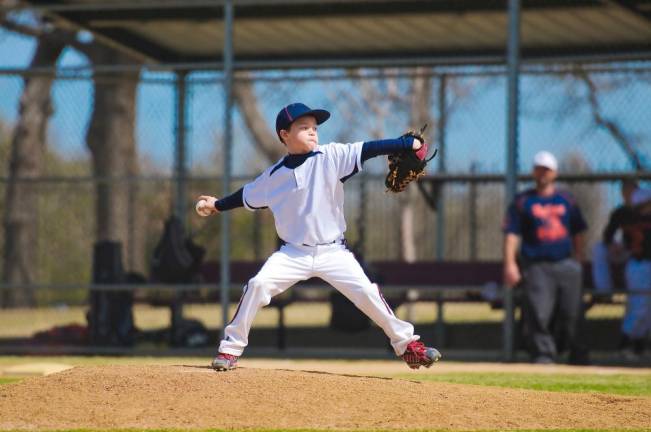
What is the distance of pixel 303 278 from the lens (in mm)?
7508

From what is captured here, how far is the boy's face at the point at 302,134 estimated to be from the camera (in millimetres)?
7633

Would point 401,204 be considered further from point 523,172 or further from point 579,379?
point 579,379

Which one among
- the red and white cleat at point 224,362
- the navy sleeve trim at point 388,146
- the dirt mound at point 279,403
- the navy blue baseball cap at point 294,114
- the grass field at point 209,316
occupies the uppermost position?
the navy blue baseball cap at point 294,114

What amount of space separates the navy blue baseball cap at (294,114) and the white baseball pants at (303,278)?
75 centimetres

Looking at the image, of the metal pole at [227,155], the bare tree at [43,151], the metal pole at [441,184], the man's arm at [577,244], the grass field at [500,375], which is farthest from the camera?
the bare tree at [43,151]

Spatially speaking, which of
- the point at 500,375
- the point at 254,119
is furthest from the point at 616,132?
the point at 254,119

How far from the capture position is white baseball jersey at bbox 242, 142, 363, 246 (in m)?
7.54

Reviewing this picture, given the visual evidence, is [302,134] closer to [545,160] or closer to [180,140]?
[545,160]

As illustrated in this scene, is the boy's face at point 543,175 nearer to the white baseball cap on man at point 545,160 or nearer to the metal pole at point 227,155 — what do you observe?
the white baseball cap on man at point 545,160

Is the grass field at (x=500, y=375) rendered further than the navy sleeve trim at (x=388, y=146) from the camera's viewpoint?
Yes

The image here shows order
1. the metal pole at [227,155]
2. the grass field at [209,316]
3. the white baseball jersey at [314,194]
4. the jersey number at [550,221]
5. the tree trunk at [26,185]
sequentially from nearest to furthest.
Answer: the white baseball jersey at [314,194], the jersey number at [550,221], the metal pole at [227,155], the grass field at [209,316], the tree trunk at [26,185]

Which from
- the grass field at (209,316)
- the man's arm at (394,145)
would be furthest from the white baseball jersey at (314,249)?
the grass field at (209,316)

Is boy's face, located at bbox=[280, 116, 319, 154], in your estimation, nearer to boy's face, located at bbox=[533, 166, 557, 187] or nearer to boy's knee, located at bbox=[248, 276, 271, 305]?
boy's knee, located at bbox=[248, 276, 271, 305]

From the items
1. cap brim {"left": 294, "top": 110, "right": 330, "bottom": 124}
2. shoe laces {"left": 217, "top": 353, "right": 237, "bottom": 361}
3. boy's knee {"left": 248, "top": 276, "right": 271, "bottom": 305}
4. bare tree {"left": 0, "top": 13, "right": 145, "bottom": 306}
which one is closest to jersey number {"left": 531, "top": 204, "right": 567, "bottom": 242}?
cap brim {"left": 294, "top": 110, "right": 330, "bottom": 124}
